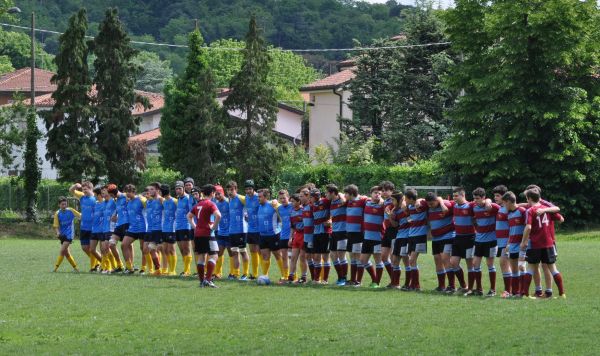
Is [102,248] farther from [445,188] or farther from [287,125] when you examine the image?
[287,125]

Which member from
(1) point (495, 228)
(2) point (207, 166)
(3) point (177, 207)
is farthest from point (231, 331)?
(2) point (207, 166)

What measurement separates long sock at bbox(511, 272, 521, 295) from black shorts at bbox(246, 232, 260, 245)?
6302mm

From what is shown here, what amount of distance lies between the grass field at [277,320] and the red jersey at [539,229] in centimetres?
109

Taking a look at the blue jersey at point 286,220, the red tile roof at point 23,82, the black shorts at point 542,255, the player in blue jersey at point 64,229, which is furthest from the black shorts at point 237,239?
the red tile roof at point 23,82

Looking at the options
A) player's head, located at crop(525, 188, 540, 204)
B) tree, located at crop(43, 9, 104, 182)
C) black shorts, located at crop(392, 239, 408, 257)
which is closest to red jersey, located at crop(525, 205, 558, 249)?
player's head, located at crop(525, 188, 540, 204)

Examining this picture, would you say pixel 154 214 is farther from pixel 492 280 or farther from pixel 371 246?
pixel 492 280

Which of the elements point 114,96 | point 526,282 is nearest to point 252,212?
point 526,282

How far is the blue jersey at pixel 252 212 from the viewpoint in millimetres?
25172

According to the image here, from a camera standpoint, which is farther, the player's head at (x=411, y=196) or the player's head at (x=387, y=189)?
the player's head at (x=387, y=189)

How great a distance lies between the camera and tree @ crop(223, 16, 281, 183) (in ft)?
187

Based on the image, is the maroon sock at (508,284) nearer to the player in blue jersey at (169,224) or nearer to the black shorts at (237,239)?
the black shorts at (237,239)

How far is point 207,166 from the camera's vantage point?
57.1m

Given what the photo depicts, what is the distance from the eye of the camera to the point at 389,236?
23.3 m

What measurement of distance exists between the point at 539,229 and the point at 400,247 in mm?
3378
